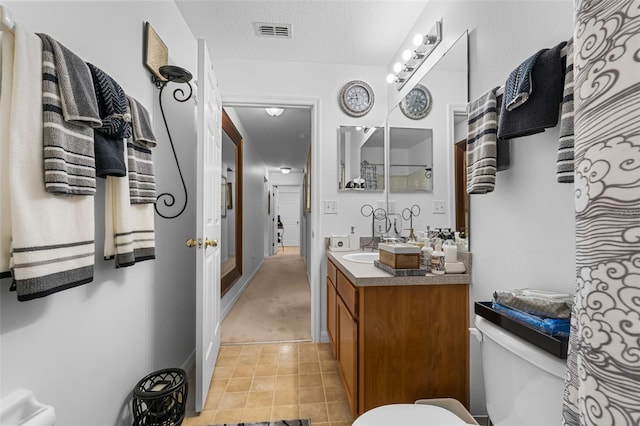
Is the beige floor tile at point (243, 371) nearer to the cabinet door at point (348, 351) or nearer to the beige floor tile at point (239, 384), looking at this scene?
the beige floor tile at point (239, 384)

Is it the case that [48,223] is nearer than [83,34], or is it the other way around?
[48,223]

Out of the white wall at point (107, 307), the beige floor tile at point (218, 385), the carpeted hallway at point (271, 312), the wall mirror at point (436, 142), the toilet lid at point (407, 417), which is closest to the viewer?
the white wall at point (107, 307)

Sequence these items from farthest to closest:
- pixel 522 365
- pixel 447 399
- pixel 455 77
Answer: pixel 455 77 < pixel 447 399 < pixel 522 365

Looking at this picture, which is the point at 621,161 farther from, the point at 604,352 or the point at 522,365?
the point at 522,365

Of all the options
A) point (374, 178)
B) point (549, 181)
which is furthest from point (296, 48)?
point (549, 181)

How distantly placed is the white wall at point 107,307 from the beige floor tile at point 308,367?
0.84m

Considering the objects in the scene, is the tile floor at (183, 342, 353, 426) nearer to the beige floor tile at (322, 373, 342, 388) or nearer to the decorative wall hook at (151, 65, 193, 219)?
the beige floor tile at (322, 373, 342, 388)

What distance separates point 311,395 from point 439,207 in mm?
1432

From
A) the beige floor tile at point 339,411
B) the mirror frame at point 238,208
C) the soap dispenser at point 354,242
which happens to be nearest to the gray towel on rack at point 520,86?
the soap dispenser at point 354,242

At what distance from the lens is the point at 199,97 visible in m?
1.52

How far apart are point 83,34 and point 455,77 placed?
5.56 feet

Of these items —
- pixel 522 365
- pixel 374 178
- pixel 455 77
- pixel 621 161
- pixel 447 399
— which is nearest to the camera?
pixel 621 161

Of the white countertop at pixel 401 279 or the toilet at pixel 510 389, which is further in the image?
the white countertop at pixel 401 279

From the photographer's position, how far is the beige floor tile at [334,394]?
5.40 ft
